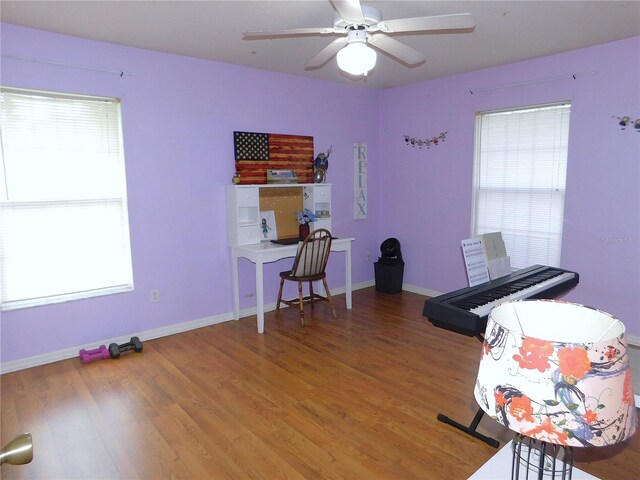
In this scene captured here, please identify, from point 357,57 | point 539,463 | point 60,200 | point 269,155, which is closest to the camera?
point 539,463

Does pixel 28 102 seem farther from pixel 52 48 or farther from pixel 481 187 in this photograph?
pixel 481 187

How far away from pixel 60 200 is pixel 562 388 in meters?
3.49

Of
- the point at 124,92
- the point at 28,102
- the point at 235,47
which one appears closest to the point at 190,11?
the point at 235,47

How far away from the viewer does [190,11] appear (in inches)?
106

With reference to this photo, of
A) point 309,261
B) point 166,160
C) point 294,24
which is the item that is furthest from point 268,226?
point 294,24

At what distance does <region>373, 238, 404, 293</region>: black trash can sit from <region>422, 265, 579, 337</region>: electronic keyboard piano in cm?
204

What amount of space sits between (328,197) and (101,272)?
2.32m

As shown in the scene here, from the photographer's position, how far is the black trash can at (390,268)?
508cm

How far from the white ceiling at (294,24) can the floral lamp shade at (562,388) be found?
93.5 inches

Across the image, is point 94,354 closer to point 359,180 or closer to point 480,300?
point 480,300

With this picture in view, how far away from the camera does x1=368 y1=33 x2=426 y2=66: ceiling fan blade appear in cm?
249

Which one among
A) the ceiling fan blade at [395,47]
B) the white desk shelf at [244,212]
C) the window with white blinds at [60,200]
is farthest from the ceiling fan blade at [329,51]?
the window with white blinds at [60,200]

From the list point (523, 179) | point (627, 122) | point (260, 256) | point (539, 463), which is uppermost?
point (627, 122)

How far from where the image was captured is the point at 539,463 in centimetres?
107
